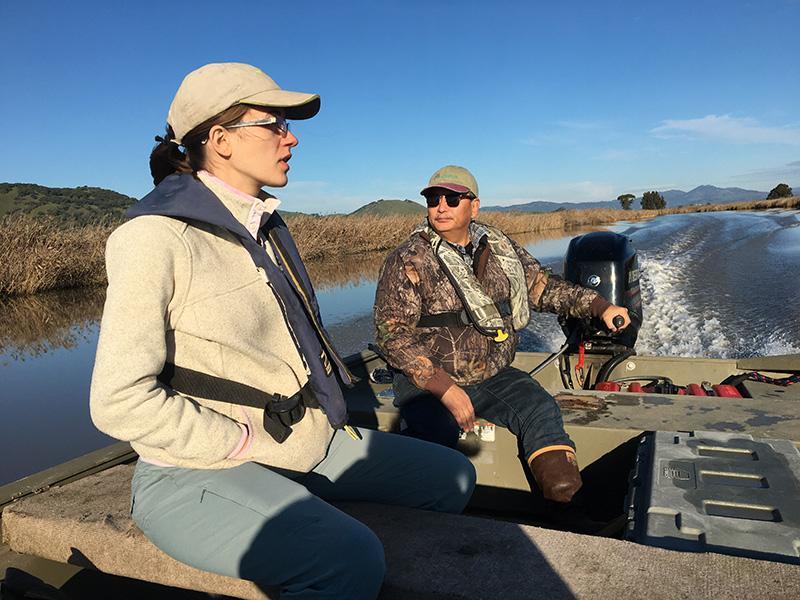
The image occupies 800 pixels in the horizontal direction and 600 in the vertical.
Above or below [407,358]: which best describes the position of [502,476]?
below

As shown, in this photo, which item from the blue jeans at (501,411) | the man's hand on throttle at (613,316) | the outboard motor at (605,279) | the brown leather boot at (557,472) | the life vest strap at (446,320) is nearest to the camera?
the brown leather boot at (557,472)

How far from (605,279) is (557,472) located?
7.69ft

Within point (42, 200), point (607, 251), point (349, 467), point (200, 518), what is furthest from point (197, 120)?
point (42, 200)

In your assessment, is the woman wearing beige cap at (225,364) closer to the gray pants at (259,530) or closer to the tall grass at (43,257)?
the gray pants at (259,530)

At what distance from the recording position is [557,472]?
233 centimetres

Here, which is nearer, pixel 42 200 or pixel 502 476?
pixel 502 476

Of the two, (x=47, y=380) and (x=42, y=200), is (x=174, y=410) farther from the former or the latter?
(x=42, y=200)

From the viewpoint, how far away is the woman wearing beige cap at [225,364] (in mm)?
1277

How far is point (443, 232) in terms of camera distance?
288 cm

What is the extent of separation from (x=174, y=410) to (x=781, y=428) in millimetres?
2254

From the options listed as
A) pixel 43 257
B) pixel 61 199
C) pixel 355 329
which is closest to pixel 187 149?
pixel 355 329

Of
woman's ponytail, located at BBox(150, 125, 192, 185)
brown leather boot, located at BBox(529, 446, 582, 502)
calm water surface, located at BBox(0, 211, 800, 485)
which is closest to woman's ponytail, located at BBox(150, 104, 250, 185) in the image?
woman's ponytail, located at BBox(150, 125, 192, 185)

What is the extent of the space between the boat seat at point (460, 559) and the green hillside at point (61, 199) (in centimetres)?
4229

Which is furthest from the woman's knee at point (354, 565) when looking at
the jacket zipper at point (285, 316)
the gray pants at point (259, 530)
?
the jacket zipper at point (285, 316)
